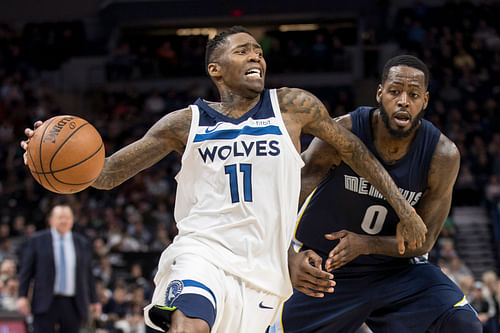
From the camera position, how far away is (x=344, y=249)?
4.30 metres

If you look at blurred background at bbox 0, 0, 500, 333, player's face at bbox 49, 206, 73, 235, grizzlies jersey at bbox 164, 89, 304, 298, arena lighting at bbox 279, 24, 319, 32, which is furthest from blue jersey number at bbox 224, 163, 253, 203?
arena lighting at bbox 279, 24, 319, 32

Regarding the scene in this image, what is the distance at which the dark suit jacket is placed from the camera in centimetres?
776

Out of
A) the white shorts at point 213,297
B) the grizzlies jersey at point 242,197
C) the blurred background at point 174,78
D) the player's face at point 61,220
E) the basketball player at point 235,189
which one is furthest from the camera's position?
the blurred background at point 174,78

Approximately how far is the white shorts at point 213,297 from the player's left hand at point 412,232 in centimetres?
84

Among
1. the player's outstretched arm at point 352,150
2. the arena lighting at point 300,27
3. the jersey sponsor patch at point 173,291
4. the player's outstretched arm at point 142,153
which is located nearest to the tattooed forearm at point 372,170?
the player's outstretched arm at point 352,150

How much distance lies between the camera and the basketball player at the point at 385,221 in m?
4.32

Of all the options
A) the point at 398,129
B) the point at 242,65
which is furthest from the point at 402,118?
the point at 242,65

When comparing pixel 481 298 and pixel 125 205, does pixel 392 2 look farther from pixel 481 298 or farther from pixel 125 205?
pixel 481 298

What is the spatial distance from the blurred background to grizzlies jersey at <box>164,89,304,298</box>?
7.66 meters

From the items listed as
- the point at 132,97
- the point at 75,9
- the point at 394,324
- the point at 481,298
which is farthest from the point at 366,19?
the point at 394,324

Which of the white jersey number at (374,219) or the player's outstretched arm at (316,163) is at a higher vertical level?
the player's outstretched arm at (316,163)

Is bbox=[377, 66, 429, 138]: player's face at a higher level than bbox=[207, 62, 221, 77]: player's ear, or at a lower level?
lower

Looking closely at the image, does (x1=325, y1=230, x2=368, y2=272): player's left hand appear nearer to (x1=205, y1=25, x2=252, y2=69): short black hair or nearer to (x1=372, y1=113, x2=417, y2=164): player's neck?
(x1=372, y1=113, x2=417, y2=164): player's neck

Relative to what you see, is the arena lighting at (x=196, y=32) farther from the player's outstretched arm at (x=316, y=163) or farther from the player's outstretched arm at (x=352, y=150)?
the player's outstretched arm at (x=352, y=150)
